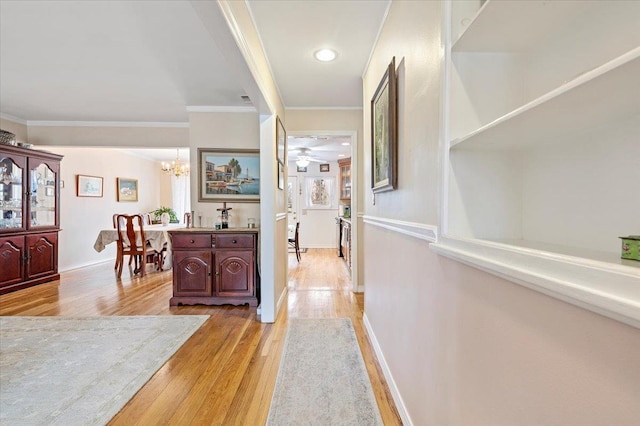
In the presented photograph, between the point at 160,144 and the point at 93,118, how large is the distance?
0.93m

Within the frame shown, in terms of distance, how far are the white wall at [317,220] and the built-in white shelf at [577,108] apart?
23.1ft

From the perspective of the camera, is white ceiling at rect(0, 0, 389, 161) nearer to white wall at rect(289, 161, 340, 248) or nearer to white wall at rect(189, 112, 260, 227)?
white wall at rect(189, 112, 260, 227)

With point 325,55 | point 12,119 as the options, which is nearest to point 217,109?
point 325,55

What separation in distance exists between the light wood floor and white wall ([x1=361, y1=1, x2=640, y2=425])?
517mm

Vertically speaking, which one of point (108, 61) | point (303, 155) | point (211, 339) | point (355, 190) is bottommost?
point (211, 339)

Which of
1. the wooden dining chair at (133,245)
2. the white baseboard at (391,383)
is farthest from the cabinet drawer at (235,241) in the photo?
the wooden dining chair at (133,245)

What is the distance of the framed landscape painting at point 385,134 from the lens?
1.69 m

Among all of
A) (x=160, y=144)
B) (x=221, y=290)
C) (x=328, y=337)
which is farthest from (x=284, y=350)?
(x=160, y=144)

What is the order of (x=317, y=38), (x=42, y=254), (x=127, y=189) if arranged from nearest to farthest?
(x=317, y=38)
(x=42, y=254)
(x=127, y=189)

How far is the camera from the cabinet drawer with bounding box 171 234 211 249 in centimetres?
332

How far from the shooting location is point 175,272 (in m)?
3.32

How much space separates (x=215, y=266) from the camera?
332 cm

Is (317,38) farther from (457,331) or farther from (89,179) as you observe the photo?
(89,179)

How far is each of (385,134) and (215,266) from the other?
2.41 meters
